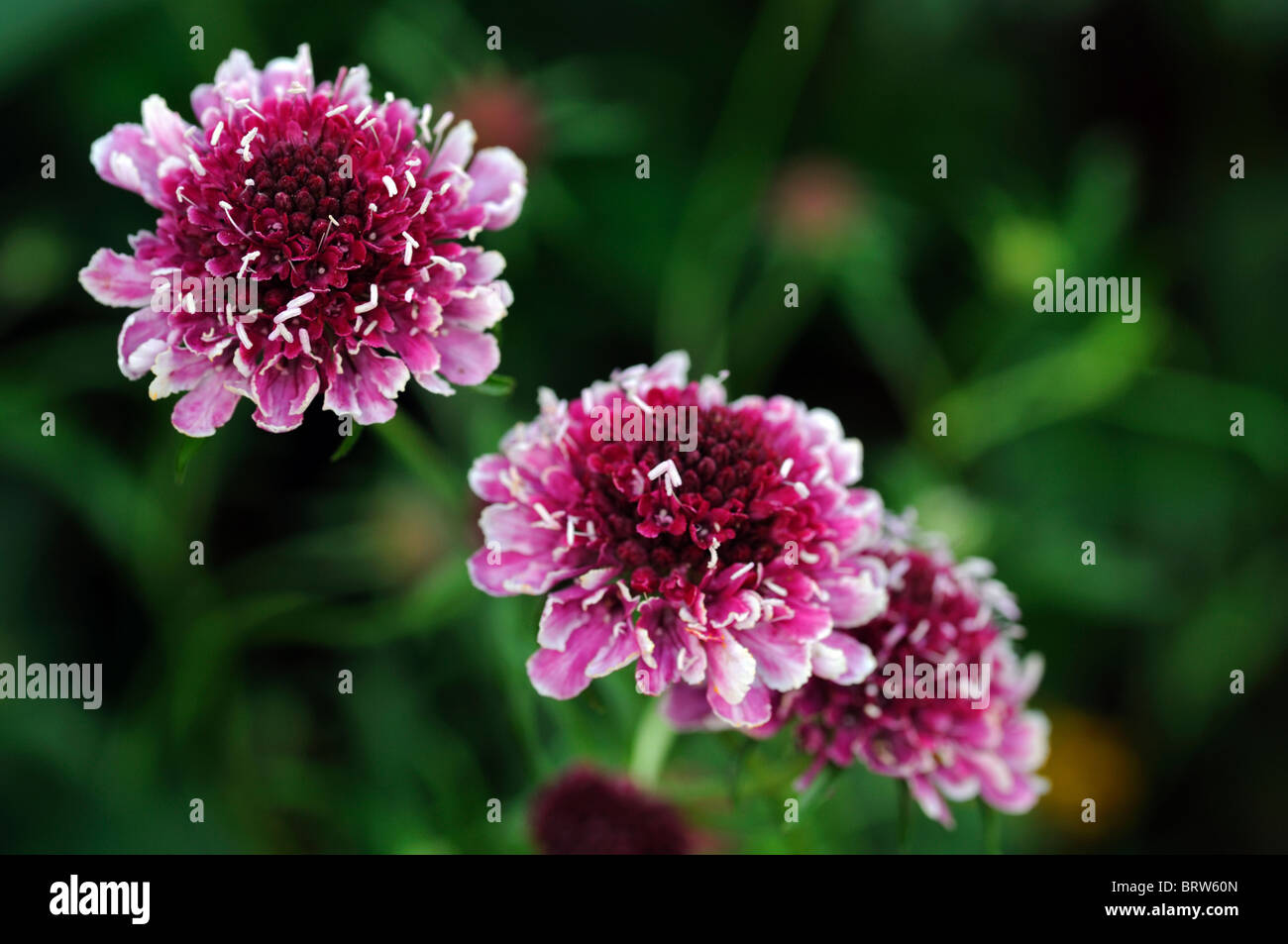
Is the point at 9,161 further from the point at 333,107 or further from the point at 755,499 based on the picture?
the point at 755,499

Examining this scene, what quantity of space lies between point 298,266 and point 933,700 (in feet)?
2.72

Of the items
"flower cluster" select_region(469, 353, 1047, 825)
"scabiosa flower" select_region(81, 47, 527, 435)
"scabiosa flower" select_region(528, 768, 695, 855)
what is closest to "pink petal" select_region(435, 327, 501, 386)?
"scabiosa flower" select_region(81, 47, 527, 435)

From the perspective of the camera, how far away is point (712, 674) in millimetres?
1051

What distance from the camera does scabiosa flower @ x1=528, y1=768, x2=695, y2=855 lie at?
1358 millimetres

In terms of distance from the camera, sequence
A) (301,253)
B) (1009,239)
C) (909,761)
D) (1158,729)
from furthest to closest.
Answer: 1. (1158,729)
2. (1009,239)
3. (909,761)
4. (301,253)

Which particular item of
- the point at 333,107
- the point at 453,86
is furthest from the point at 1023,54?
the point at 333,107

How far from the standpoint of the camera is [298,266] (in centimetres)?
103

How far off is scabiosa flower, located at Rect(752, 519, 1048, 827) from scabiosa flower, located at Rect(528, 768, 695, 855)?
23 centimetres

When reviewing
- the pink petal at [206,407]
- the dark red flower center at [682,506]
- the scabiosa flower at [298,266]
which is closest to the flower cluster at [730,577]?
the dark red flower center at [682,506]

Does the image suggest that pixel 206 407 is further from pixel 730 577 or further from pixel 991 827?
pixel 991 827

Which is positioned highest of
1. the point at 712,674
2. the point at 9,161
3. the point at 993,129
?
the point at 993,129

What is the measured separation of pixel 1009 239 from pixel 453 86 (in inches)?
43.6

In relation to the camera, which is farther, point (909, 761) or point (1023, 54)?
point (1023, 54)

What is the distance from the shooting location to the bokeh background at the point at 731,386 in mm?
1951
